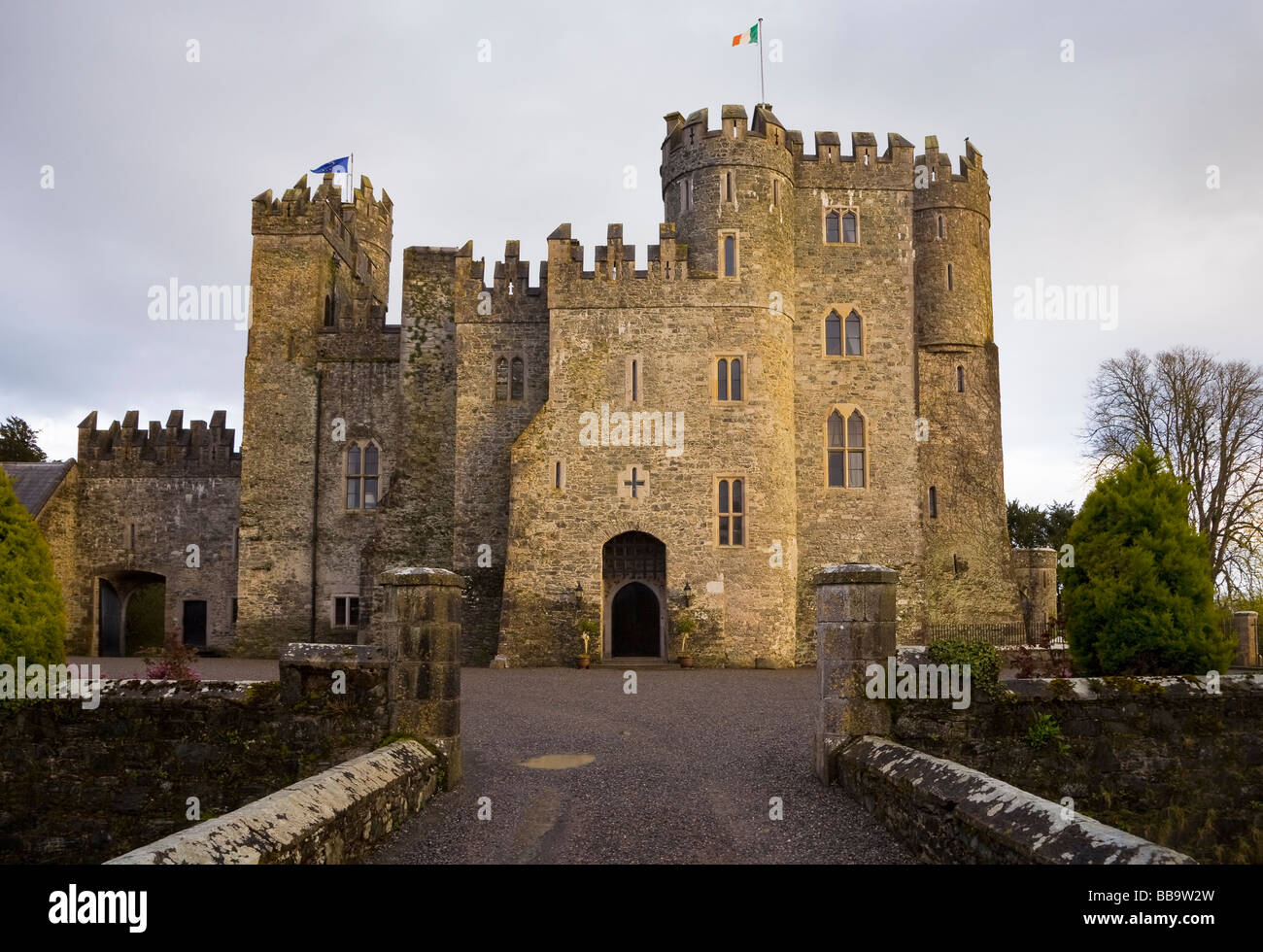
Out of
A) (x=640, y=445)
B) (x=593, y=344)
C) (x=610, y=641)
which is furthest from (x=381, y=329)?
(x=610, y=641)

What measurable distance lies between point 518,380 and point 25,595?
17100 mm

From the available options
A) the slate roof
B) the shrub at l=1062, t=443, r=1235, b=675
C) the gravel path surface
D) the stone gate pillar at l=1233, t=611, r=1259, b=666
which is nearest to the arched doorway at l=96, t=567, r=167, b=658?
the slate roof

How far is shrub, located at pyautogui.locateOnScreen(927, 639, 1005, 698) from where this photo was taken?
945cm

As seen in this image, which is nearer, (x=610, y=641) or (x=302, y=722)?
(x=302, y=722)

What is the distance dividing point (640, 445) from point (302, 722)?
16228 millimetres

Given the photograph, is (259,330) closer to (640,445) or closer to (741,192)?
(640,445)

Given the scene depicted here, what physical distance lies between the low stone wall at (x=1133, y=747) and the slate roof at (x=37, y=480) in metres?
28.1

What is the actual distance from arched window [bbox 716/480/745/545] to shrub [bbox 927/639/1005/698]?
1499 centimetres

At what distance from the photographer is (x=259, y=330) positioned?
95.9 ft

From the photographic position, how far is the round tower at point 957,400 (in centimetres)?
2767

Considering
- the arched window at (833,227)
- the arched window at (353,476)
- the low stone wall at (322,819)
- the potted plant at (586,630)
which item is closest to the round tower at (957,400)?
the arched window at (833,227)

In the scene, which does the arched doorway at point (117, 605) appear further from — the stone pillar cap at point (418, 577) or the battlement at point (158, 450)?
the stone pillar cap at point (418, 577)

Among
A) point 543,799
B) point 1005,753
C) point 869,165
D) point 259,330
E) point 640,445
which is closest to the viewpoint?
point 543,799

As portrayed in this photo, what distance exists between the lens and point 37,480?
30.8 meters
